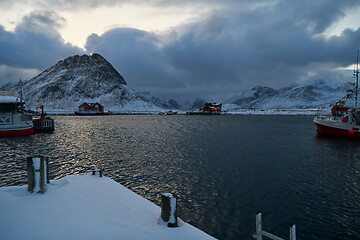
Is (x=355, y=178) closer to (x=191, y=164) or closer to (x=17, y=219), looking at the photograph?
(x=191, y=164)

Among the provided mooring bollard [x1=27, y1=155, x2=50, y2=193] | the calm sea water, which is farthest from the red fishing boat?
mooring bollard [x1=27, y1=155, x2=50, y2=193]

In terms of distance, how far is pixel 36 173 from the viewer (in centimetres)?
1159

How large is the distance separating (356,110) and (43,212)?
5597cm

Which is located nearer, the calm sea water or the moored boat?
the calm sea water

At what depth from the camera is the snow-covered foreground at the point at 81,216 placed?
25.6 ft

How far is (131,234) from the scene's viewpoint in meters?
7.85

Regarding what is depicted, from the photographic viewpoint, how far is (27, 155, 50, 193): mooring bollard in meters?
11.4

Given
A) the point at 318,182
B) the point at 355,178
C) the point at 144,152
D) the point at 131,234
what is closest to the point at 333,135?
the point at 355,178

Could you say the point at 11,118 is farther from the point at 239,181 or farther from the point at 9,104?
the point at 239,181

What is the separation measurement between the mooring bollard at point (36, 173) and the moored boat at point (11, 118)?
4629cm

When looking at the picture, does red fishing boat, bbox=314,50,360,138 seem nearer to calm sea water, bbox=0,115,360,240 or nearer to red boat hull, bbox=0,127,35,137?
calm sea water, bbox=0,115,360,240

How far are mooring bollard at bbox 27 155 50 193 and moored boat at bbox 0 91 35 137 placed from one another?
46.3 metres

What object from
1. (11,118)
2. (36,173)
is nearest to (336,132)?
(36,173)

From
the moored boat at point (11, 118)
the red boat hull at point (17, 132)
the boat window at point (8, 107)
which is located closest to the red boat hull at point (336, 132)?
the red boat hull at point (17, 132)
